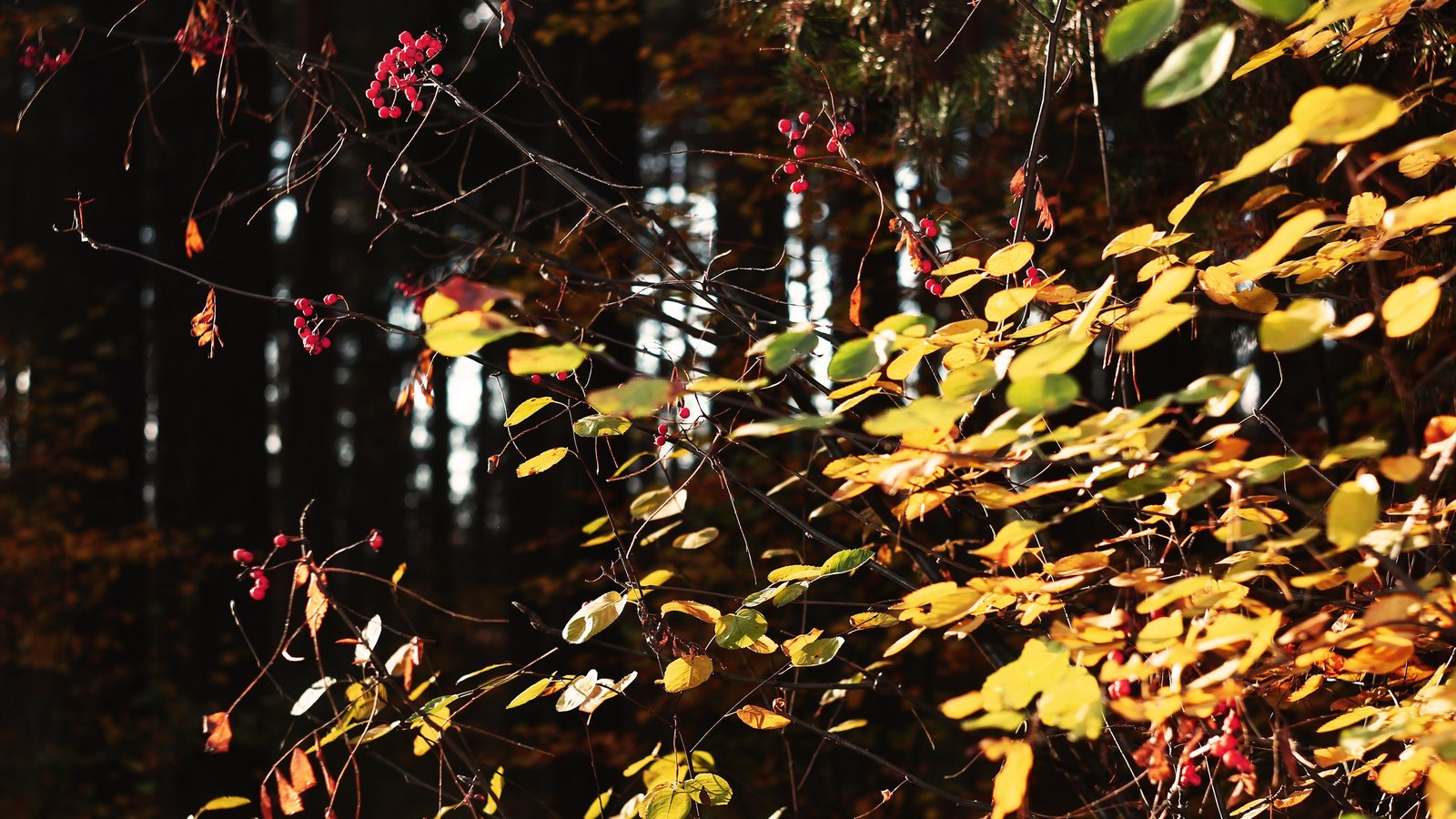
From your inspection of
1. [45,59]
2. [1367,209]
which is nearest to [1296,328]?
[1367,209]

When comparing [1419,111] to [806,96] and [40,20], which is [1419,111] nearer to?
[806,96]

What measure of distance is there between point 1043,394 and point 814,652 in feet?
2.25

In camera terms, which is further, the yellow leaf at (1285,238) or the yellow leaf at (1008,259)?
the yellow leaf at (1008,259)

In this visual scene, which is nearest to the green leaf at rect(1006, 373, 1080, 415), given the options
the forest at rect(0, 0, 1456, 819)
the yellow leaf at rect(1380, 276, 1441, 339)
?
the forest at rect(0, 0, 1456, 819)

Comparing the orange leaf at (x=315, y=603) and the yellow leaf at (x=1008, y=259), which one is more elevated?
the yellow leaf at (x=1008, y=259)

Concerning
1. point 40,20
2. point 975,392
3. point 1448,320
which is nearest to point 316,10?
point 40,20

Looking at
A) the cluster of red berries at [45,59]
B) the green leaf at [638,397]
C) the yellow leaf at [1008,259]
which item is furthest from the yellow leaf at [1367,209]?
the cluster of red berries at [45,59]

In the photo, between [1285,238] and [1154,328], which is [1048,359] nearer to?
[1154,328]

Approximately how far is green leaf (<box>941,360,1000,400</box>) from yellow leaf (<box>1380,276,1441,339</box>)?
11.7 inches

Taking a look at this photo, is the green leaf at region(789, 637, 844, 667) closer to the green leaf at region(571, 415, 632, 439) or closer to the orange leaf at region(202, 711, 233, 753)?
the green leaf at region(571, 415, 632, 439)

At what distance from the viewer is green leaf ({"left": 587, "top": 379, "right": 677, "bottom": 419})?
0.72 meters

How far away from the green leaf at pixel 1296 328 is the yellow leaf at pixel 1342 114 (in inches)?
5.1

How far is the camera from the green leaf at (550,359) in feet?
2.43

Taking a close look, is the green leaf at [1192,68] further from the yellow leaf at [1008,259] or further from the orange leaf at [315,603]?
the orange leaf at [315,603]
